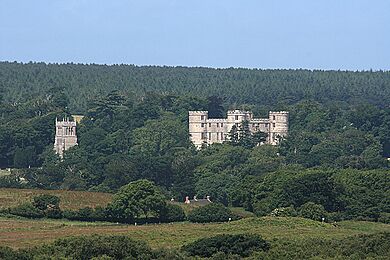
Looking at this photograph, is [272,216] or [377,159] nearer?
[272,216]

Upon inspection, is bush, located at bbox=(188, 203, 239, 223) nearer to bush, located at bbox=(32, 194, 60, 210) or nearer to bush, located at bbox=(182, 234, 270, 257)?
bush, located at bbox=(32, 194, 60, 210)

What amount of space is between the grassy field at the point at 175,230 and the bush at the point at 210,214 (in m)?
2.32

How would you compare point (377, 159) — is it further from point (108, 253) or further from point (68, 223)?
point (108, 253)

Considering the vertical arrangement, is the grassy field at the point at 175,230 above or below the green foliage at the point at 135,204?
below

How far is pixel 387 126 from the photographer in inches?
7259

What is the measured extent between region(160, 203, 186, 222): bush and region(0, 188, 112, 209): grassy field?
543cm

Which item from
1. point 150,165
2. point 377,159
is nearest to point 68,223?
point 150,165

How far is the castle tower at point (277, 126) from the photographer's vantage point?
18150cm

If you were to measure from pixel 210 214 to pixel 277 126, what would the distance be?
250 feet

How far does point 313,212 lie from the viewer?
354 ft

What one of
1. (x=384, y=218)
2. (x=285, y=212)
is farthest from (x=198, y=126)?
(x=285, y=212)

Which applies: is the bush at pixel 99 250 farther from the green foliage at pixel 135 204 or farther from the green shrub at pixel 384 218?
the green shrub at pixel 384 218

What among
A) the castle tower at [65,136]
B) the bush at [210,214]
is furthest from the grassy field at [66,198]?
the castle tower at [65,136]

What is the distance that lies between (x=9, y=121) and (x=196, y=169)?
42498 mm
